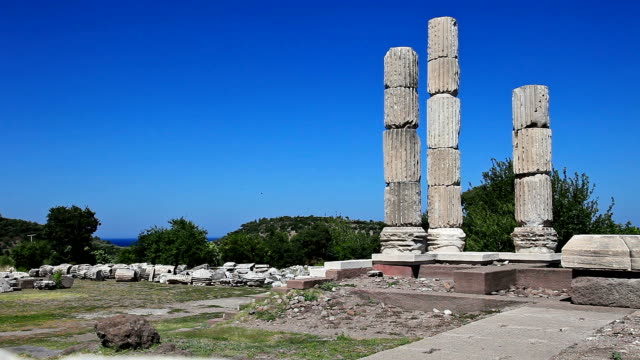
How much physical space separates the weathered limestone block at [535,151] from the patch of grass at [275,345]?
9.68m

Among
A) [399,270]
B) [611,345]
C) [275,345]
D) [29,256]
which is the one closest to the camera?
[611,345]

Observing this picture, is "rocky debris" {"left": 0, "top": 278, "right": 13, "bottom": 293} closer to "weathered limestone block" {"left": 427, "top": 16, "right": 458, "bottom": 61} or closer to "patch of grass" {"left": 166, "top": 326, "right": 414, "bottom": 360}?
"patch of grass" {"left": 166, "top": 326, "right": 414, "bottom": 360}

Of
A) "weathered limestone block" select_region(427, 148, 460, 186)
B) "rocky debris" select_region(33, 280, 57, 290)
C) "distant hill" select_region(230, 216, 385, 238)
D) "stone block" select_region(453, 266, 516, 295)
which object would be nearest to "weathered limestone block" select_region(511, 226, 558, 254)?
"weathered limestone block" select_region(427, 148, 460, 186)

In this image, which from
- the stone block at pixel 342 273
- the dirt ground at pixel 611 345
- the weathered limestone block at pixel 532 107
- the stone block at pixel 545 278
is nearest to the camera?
the dirt ground at pixel 611 345

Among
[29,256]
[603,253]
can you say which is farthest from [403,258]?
[29,256]

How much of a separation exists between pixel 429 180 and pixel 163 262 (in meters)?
13.5

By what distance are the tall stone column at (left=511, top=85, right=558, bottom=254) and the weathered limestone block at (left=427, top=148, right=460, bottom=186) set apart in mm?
1584

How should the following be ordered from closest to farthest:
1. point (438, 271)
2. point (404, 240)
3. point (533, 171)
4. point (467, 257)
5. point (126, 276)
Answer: point (438, 271)
point (404, 240)
point (467, 257)
point (533, 171)
point (126, 276)

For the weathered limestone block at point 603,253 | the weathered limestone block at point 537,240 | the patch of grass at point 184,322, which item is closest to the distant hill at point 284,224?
the weathered limestone block at point 537,240

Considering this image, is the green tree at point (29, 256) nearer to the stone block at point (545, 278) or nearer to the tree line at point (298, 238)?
the tree line at point (298, 238)

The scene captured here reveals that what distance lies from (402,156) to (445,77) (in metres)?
3.20

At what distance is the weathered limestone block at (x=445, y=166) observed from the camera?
1784cm

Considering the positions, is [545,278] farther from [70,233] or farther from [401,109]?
[70,233]

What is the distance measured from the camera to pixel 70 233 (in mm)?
34094
